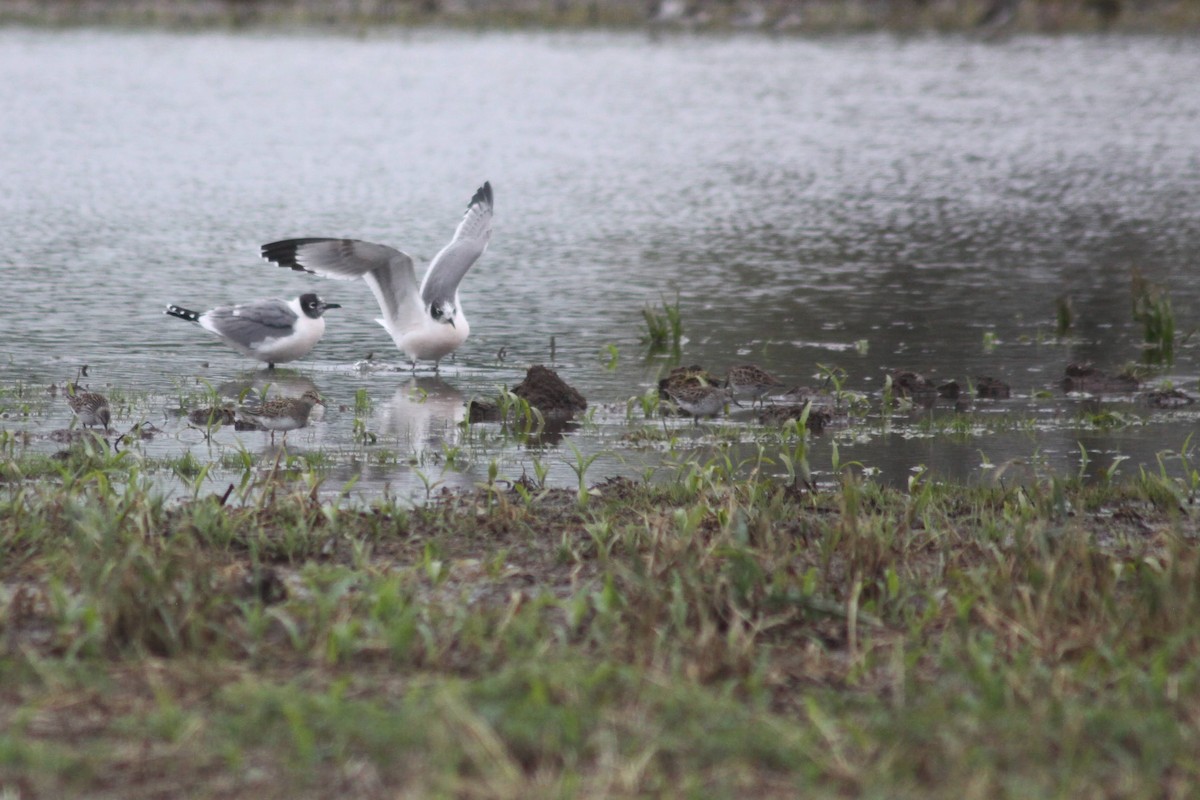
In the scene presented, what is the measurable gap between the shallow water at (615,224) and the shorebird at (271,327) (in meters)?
0.26

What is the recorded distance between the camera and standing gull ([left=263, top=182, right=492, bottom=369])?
11570 millimetres

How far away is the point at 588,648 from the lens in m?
5.18

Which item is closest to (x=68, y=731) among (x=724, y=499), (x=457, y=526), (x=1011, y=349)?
(x=457, y=526)

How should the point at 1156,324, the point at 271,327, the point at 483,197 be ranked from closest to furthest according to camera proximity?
the point at 271,327
the point at 1156,324
the point at 483,197

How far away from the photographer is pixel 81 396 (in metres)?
8.85

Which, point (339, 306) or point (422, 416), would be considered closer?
point (422, 416)

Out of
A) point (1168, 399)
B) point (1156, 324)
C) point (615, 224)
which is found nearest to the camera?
point (1168, 399)

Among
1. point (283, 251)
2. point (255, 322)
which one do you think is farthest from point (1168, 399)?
point (255, 322)

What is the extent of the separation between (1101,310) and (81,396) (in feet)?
30.1

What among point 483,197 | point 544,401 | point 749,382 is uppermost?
point 483,197

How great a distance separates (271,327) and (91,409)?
116 inches

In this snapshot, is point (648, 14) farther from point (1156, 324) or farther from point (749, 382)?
point (749, 382)

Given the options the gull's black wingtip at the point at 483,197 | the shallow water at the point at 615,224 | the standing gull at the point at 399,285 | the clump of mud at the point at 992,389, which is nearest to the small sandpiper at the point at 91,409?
the shallow water at the point at 615,224

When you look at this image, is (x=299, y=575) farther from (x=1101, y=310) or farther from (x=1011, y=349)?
(x=1101, y=310)
